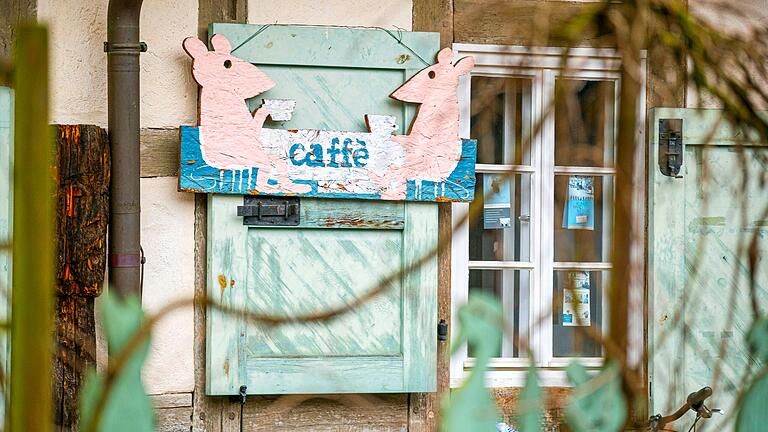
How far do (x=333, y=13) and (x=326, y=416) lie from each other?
1520 millimetres

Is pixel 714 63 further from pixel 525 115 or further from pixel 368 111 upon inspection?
pixel 525 115

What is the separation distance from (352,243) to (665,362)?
1.36 meters

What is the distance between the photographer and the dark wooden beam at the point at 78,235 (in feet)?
11.0

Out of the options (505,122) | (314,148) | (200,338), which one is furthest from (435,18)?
(200,338)

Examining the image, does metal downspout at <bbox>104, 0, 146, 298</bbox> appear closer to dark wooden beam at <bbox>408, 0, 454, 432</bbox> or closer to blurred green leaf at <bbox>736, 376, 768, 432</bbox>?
dark wooden beam at <bbox>408, 0, 454, 432</bbox>

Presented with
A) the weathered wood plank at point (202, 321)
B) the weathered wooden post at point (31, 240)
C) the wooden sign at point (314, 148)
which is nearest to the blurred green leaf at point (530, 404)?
the weathered wooden post at point (31, 240)

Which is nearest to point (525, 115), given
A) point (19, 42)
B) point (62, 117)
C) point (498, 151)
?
point (498, 151)

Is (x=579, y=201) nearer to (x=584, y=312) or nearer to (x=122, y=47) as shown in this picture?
(x=584, y=312)

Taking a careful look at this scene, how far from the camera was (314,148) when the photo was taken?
3650 millimetres

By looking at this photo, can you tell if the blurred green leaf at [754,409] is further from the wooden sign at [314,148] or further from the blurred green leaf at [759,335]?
the wooden sign at [314,148]

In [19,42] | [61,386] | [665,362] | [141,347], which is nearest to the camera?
[19,42]

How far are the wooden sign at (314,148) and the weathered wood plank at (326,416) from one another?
785 millimetres

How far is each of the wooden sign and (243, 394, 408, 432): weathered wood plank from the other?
30.9 inches

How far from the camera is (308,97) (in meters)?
3.71
